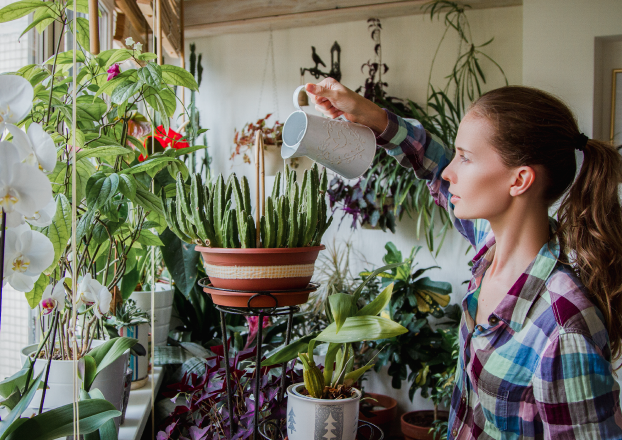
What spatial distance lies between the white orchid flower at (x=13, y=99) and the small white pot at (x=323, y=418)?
60cm

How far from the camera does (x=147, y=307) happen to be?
5.36 ft

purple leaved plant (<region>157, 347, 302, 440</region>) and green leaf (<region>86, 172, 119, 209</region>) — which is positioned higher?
green leaf (<region>86, 172, 119, 209</region>)

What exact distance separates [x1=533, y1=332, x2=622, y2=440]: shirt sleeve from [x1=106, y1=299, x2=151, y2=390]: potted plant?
1.00 m

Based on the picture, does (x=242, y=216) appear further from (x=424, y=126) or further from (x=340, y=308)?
(x=424, y=126)

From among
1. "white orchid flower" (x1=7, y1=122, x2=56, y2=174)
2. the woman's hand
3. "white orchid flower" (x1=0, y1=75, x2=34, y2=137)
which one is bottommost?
"white orchid flower" (x1=7, y1=122, x2=56, y2=174)

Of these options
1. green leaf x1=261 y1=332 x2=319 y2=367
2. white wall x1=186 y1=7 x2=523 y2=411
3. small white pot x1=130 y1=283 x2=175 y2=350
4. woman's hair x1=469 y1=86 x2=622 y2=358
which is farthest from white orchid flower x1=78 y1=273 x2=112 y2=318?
white wall x1=186 y1=7 x2=523 y2=411

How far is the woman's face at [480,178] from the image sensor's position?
86 cm

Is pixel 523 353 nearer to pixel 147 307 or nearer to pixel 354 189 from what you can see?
pixel 147 307

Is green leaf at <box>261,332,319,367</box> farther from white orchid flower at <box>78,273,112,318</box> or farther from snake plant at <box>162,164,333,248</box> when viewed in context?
white orchid flower at <box>78,273,112,318</box>

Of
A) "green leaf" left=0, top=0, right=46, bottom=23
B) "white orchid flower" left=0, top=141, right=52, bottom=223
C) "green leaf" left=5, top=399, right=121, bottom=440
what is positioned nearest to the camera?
"white orchid flower" left=0, top=141, right=52, bottom=223

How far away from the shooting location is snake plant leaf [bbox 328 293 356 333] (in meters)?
0.82

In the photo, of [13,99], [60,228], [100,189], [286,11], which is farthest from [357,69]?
[13,99]

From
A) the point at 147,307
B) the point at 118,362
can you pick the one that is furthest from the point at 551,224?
the point at 147,307

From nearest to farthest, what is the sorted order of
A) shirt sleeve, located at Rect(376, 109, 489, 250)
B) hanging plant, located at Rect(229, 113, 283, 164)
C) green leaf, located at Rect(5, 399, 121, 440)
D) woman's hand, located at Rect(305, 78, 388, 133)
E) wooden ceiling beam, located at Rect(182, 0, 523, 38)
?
green leaf, located at Rect(5, 399, 121, 440)
woman's hand, located at Rect(305, 78, 388, 133)
shirt sleeve, located at Rect(376, 109, 489, 250)
wooden ceiling beam, located at Rect(182, 0, 523, 38)
hanging plant, located at Rect(229, 113, 283, 164)
